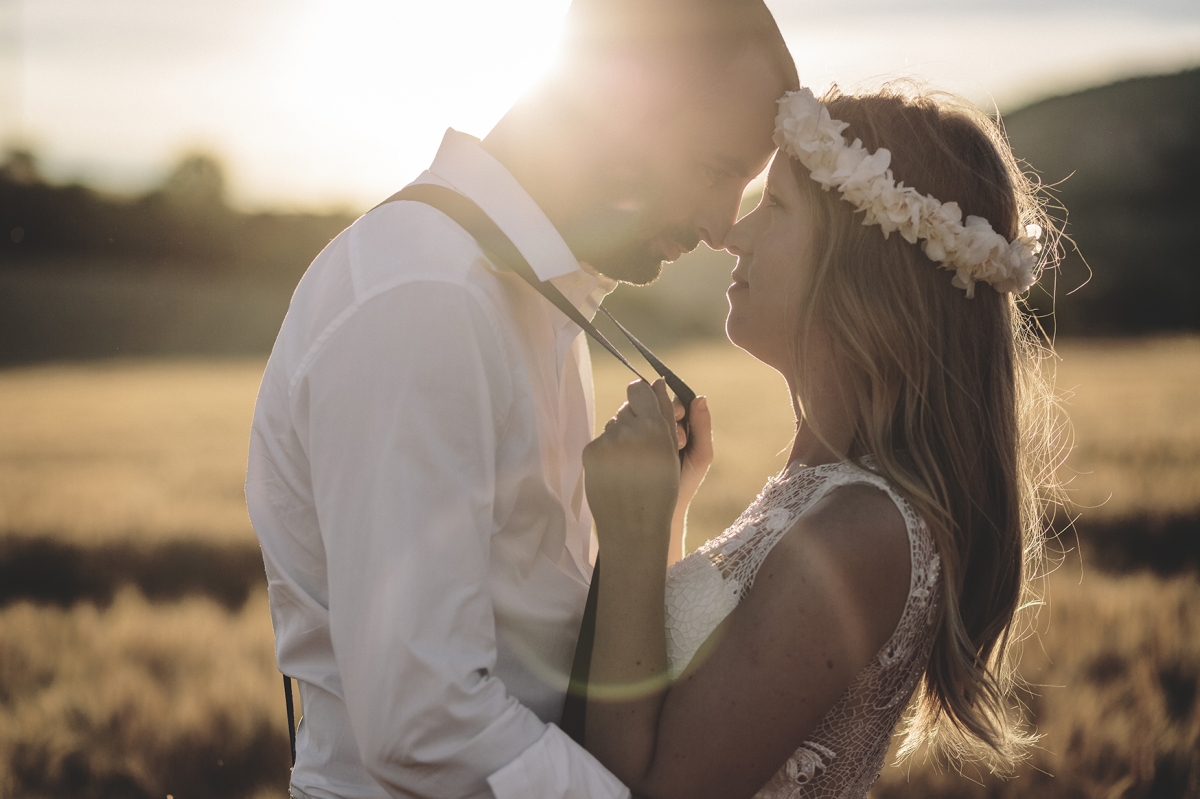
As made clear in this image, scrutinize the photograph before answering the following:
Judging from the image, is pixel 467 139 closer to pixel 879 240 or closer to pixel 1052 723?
pixel 879 240

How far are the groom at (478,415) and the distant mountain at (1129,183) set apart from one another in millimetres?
36861

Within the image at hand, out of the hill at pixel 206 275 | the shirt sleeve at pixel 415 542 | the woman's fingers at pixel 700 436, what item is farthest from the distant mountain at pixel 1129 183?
the shirt sleeve at pixel 415 542

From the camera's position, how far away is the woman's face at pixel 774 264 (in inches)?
106

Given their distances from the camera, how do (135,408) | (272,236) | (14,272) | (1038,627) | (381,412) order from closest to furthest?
(381,412)
(1038,627)
(135,408)
(14,272)
(272,236)

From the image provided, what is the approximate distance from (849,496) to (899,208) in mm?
810

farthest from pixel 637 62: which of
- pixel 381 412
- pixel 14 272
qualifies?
pixel 14 272

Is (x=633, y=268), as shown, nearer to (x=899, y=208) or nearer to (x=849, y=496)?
(x=899, y=208)

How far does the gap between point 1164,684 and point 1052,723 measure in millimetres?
987

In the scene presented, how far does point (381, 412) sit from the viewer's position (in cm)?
176

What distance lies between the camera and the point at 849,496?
7.67 feet

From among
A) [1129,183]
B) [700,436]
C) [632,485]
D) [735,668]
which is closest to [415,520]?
[632,485]

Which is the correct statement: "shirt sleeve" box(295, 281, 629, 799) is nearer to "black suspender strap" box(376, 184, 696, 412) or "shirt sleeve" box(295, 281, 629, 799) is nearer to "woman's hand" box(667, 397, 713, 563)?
"black suspender strap" box(376, 184, 696, 412)

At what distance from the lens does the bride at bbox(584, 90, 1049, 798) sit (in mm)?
2170

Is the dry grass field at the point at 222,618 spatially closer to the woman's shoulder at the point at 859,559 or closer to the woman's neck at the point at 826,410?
the woman's neck at the point at 826,410
